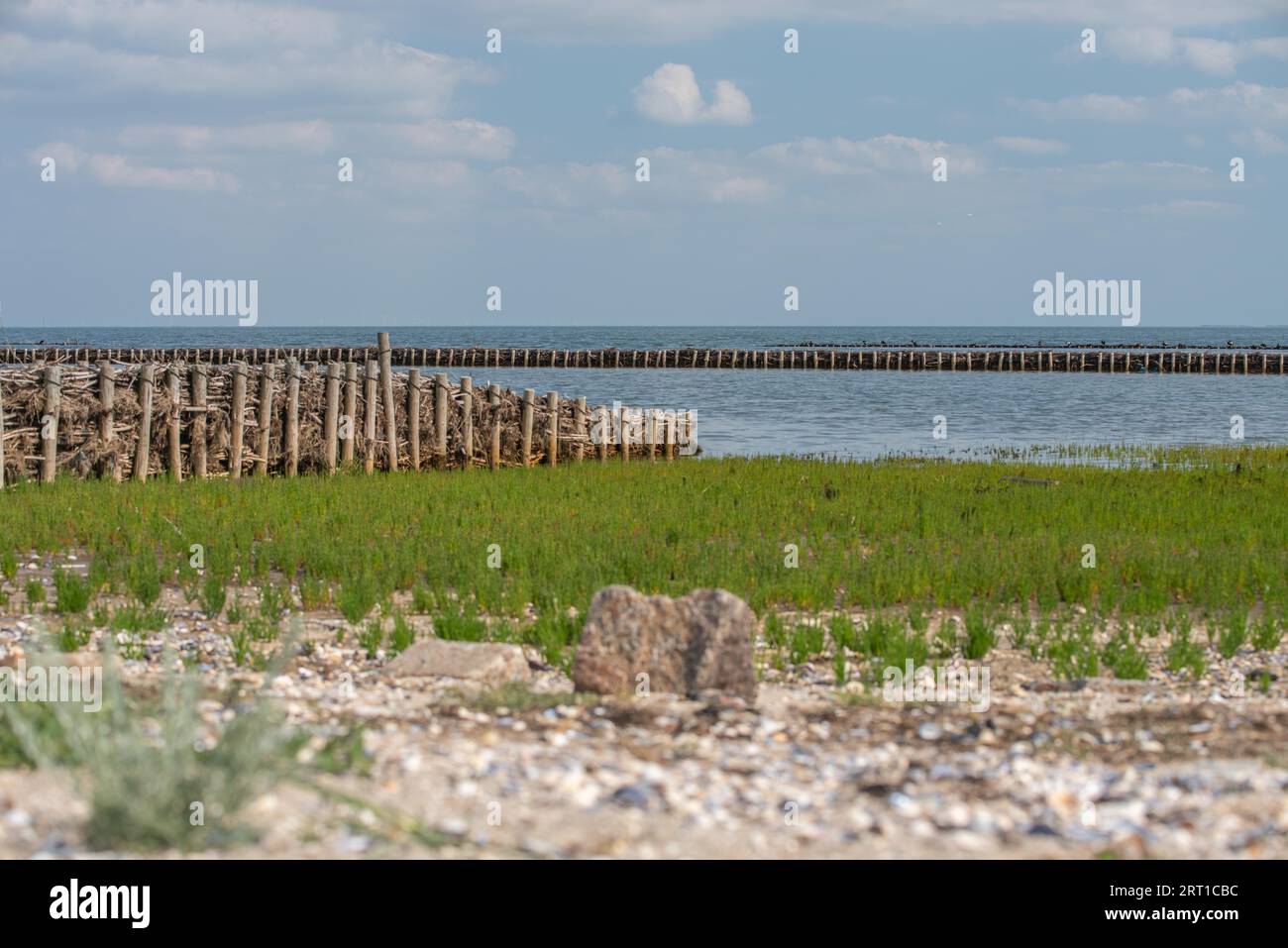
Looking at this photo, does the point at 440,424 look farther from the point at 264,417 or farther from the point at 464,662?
the point at 464,662

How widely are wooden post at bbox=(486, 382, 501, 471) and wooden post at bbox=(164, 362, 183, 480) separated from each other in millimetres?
5931

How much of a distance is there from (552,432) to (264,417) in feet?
20.1

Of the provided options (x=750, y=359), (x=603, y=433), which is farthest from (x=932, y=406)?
(x=750, y=359)

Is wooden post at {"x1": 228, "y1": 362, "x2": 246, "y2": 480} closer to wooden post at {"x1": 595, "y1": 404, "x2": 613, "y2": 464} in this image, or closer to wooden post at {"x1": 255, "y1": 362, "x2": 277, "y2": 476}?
wooden post at {"x1": 255, "y1": 362, "x2": 277, "y2": 476}

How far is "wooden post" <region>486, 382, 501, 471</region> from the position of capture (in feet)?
78.3

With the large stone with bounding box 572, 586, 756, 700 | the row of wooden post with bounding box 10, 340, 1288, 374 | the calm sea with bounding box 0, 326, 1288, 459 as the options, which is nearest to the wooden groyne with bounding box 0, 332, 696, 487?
the calm sea with bounding box 0, 326, 1288, 459

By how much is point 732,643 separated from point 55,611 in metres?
5.89

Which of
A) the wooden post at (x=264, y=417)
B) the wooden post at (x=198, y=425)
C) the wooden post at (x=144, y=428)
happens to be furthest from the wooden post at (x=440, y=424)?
the wooden post at (x=144, y=428)

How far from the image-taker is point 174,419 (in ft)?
64.0

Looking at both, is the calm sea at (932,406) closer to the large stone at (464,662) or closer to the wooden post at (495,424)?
the wooden post at (495,424)

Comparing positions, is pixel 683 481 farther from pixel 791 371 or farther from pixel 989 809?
pixel 791 371

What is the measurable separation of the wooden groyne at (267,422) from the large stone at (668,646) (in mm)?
12843
